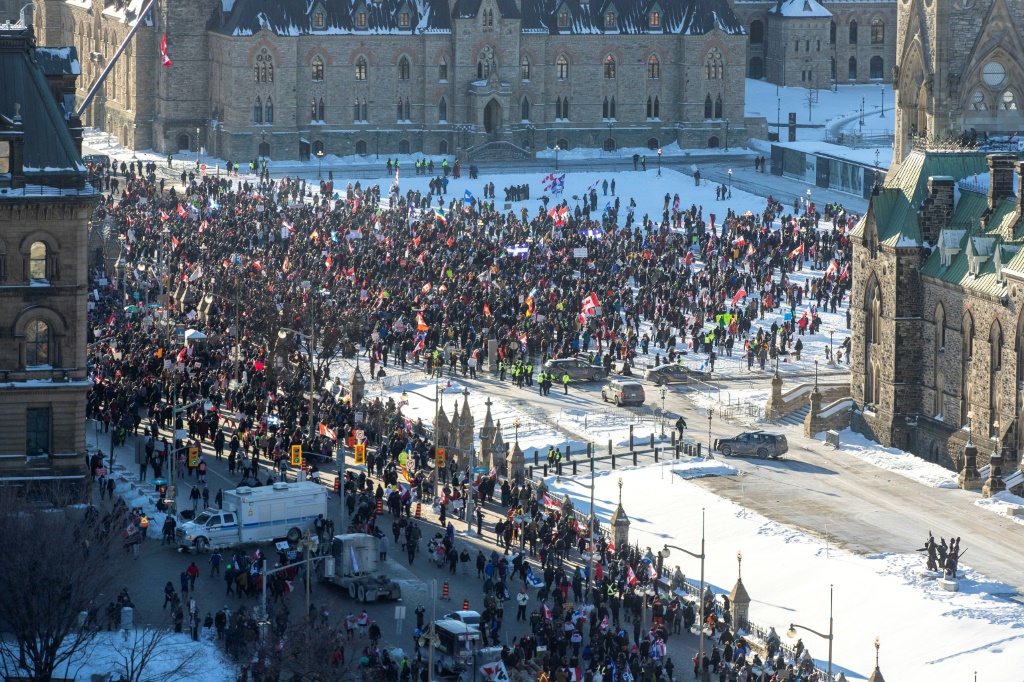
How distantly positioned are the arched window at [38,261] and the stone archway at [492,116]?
8585cm

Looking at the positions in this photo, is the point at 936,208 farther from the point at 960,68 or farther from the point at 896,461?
the point at 960,68

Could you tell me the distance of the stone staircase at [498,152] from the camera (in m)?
152

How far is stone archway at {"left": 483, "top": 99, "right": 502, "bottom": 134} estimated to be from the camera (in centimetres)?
15362

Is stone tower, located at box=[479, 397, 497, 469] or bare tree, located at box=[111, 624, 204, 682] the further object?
stone tower, located at box=[479, 397, 497, 469]

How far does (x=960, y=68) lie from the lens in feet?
323

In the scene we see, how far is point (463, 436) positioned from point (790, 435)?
13.4m

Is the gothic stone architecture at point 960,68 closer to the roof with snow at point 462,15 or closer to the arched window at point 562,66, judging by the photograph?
the roof with snow at point 462,15

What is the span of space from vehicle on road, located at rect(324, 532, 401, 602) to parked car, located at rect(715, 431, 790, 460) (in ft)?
64.0

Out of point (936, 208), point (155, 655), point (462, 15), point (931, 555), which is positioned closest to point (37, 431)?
point (155, 655)

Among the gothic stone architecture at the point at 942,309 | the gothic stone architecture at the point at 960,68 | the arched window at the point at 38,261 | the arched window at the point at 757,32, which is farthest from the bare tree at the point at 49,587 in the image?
the arched window at the point at 757,32

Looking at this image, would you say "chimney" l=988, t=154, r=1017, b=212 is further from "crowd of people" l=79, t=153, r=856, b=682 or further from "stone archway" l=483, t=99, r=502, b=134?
"stone archway" l=483, t=99, r=502, b=134

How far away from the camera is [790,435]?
8656cm

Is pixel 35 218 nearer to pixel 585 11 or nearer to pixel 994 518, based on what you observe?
pixel 994 518

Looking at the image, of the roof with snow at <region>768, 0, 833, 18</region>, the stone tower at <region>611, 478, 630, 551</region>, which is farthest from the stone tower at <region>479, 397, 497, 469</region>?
the roof with snow at <region>768, 0, 833, 18</region>
